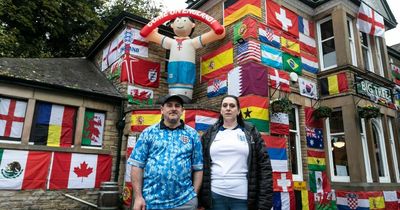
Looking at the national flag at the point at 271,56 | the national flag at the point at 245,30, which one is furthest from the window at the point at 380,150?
the national flag at the point at 245,30

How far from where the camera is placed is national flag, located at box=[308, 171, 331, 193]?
27.4 feet

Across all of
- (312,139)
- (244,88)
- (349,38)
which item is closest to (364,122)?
(312,139)

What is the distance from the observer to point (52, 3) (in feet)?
46.6

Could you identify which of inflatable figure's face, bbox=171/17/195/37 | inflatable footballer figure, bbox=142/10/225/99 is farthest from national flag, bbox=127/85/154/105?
inflatable figure's face, bbox=171/17/195/37

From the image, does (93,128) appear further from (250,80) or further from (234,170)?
(234,170)

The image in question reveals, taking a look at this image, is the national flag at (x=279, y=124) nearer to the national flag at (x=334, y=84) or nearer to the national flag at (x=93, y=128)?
the national flag at (x=334, y=84)

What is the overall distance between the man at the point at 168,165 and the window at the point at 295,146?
612 cm

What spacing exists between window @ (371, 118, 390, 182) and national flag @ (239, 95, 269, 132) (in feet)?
14.6

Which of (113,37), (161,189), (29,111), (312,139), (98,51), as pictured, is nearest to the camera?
(161,189)

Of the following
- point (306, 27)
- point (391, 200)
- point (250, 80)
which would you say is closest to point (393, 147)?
point (391, 200)

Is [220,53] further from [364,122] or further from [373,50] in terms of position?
[373,50]

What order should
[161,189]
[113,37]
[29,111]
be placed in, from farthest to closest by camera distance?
[113,37]
[29,111]
[161,189]

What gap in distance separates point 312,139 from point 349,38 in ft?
13.4

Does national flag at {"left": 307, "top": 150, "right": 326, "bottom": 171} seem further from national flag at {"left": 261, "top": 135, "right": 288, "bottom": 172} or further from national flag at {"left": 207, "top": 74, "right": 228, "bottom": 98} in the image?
national flag at {"left": 207, "top": 74, "right": 228, "bottom": 98}
